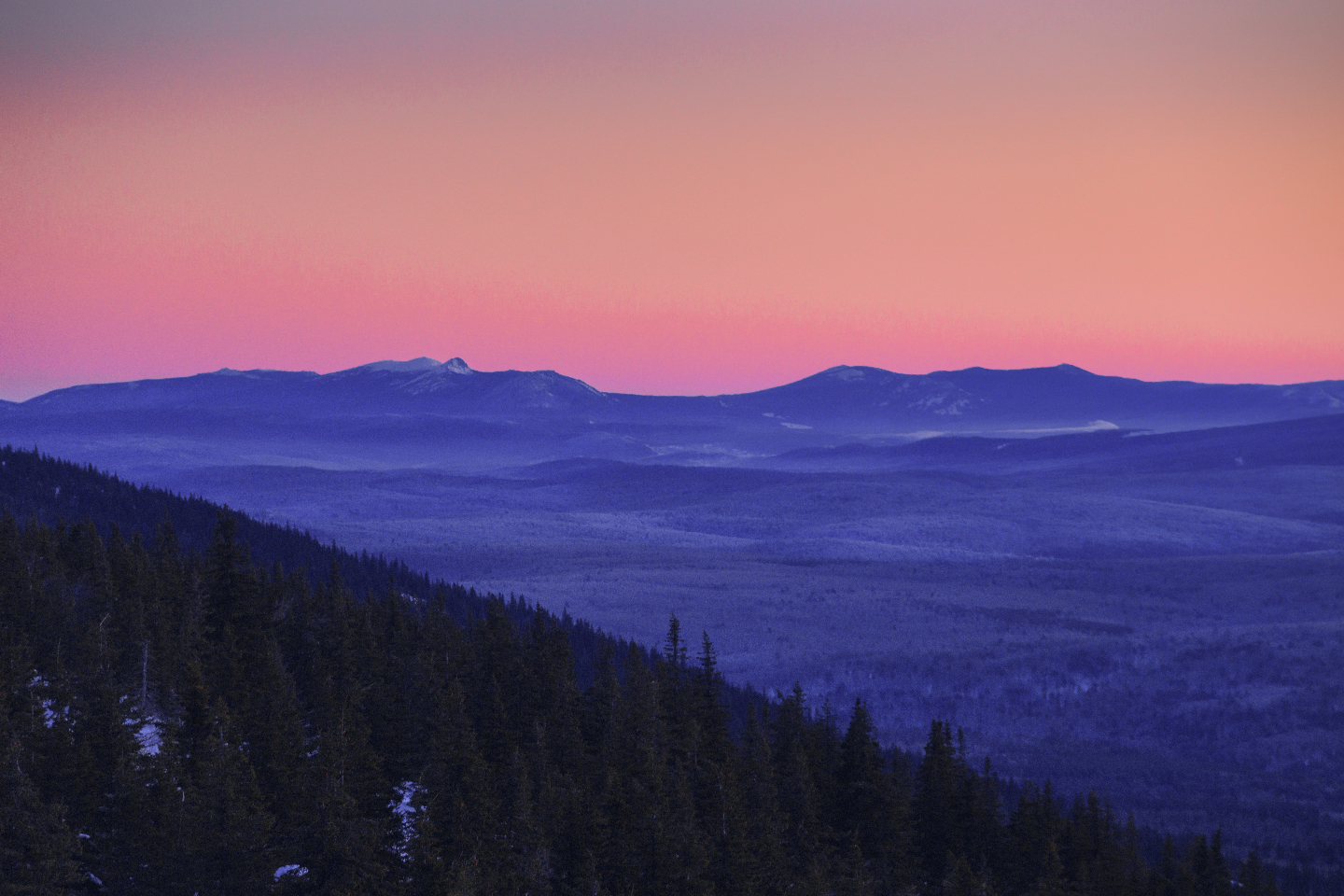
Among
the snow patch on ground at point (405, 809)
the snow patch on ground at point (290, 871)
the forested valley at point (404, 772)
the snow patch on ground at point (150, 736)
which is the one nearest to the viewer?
the forested valley at point (404, 772)

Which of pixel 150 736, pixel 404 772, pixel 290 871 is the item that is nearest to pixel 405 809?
pixel 404 772

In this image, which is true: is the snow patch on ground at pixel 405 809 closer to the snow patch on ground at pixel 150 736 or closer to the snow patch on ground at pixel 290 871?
the snow patch on ground at pixel 290 871

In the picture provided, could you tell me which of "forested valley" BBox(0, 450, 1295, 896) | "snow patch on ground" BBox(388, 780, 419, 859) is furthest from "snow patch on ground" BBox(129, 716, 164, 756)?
"snow patch on ground" BBox(388, 780, 419, 859)

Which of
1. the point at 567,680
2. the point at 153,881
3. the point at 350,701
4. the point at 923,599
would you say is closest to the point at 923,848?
the point at 567,680

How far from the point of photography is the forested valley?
881 inches

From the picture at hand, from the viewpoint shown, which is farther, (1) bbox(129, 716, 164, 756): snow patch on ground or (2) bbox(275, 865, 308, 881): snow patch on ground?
(1) bbox(129, 716, 164, 756): snow patch on ground

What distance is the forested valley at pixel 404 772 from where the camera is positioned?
73.4 feet

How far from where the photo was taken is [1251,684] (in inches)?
2805

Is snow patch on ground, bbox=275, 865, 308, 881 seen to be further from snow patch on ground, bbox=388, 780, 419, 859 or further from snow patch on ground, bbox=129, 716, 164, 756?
snow patch on ground, bbox=129, 716, 164, 756

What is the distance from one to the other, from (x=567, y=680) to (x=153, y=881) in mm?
15862

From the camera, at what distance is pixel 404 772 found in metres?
30.1

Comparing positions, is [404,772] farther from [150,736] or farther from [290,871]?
[290,871]

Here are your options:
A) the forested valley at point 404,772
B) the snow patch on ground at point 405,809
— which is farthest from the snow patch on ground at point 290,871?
the snow patch on ground at point 405,809

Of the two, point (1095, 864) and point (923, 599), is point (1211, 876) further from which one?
point (923, 599)
